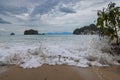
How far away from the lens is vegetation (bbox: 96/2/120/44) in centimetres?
755

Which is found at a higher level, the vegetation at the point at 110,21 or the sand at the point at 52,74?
the vegetation at the point at 110,21

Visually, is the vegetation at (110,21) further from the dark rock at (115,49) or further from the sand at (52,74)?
the sand at (52,74)

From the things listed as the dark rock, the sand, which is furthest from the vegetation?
the sand

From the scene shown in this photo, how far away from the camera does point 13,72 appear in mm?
4750

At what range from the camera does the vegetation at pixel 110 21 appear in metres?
7.55

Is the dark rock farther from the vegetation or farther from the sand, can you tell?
the sand

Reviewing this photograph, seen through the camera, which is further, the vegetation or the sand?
the vegetation

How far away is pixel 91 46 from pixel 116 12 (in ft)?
6.58

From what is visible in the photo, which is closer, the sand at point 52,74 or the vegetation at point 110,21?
the sand at point 52,74

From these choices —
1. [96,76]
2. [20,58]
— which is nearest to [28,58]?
[20,58]

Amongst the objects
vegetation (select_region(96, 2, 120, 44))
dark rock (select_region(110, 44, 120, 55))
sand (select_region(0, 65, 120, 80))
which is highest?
vegetation (select_region(96, 2, 120, 44))

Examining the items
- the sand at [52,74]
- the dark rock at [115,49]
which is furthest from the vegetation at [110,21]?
the sand at [52,74]

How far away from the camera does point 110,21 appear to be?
25.0 feet

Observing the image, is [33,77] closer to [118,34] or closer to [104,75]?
[104,75]
